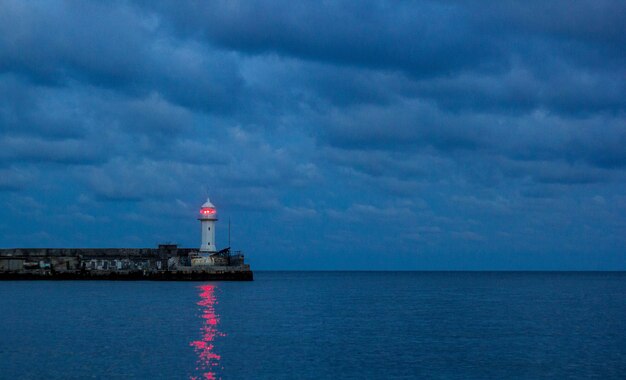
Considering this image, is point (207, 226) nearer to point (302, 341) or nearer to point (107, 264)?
point (107, 264)

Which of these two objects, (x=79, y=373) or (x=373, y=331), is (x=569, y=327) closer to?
(x=373, y=331)

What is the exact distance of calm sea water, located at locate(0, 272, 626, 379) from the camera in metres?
33.2

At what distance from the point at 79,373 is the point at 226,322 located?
21.0m

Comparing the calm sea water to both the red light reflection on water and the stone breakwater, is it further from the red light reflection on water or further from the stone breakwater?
the stone breakwater

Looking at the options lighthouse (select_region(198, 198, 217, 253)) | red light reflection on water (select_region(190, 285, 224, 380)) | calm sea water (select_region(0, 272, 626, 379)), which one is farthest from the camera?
lighthouse (select_region(198, 198, 217, 253))

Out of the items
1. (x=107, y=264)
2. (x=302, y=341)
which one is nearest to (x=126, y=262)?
(x=107, y=264)

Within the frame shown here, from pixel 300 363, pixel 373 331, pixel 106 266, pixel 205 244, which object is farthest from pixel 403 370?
pixel 106 266

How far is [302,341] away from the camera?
42875 mm

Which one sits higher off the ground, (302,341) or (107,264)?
(107,264)

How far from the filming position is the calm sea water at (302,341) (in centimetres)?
3322

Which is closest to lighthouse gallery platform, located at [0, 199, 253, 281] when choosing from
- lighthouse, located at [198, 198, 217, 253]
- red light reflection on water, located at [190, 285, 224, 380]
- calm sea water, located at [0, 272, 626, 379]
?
lighthouse, located at [198, 198, 217, 253]

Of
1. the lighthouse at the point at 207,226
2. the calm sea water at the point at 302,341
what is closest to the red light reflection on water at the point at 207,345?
the calm sea water at the point at 302,341

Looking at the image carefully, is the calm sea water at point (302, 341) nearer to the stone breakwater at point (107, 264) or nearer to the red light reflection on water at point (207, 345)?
the red light reflection on water at point (207, 345)

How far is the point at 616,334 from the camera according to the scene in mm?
47281
